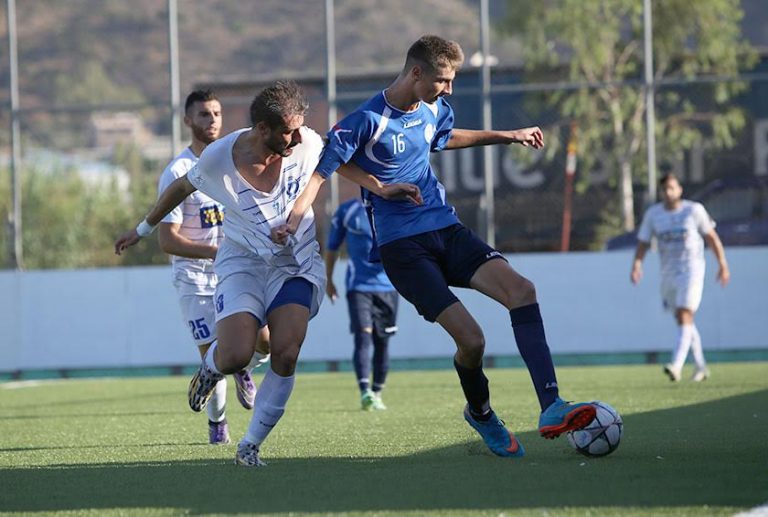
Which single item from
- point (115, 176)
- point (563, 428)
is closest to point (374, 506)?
point (563, 428)

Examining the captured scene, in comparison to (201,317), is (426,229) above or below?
above

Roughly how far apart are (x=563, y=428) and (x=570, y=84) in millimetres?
13051

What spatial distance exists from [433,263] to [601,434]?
1243 mm

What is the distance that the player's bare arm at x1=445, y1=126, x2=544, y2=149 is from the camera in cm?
784

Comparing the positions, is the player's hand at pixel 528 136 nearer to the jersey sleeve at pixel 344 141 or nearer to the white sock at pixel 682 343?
the jersey sleeve at pixel 344 141

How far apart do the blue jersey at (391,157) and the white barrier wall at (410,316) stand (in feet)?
34.8

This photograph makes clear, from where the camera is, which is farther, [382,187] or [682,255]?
[682,255]

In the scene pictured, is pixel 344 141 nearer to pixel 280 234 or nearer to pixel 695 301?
pixel 280 234

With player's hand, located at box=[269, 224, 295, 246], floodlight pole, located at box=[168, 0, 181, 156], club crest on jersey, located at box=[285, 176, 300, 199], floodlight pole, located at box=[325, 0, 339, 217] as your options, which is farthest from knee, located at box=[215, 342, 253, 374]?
floodlight pole, located at box=[168, 0, 181, 156]

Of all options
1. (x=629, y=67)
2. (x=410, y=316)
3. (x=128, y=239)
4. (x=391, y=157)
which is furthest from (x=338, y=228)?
(x=629, y=67)

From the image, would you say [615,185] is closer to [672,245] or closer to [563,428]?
[672,245]

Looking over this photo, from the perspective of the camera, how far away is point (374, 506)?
18.4 feet

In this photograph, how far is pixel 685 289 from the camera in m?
14.1

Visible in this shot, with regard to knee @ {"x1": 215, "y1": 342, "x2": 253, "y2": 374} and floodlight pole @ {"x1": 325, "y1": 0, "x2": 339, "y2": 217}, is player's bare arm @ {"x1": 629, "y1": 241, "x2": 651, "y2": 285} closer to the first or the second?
floodlight pole @ {"x1": 325, "y1": 0, "x2": 339, "y2": 217}
